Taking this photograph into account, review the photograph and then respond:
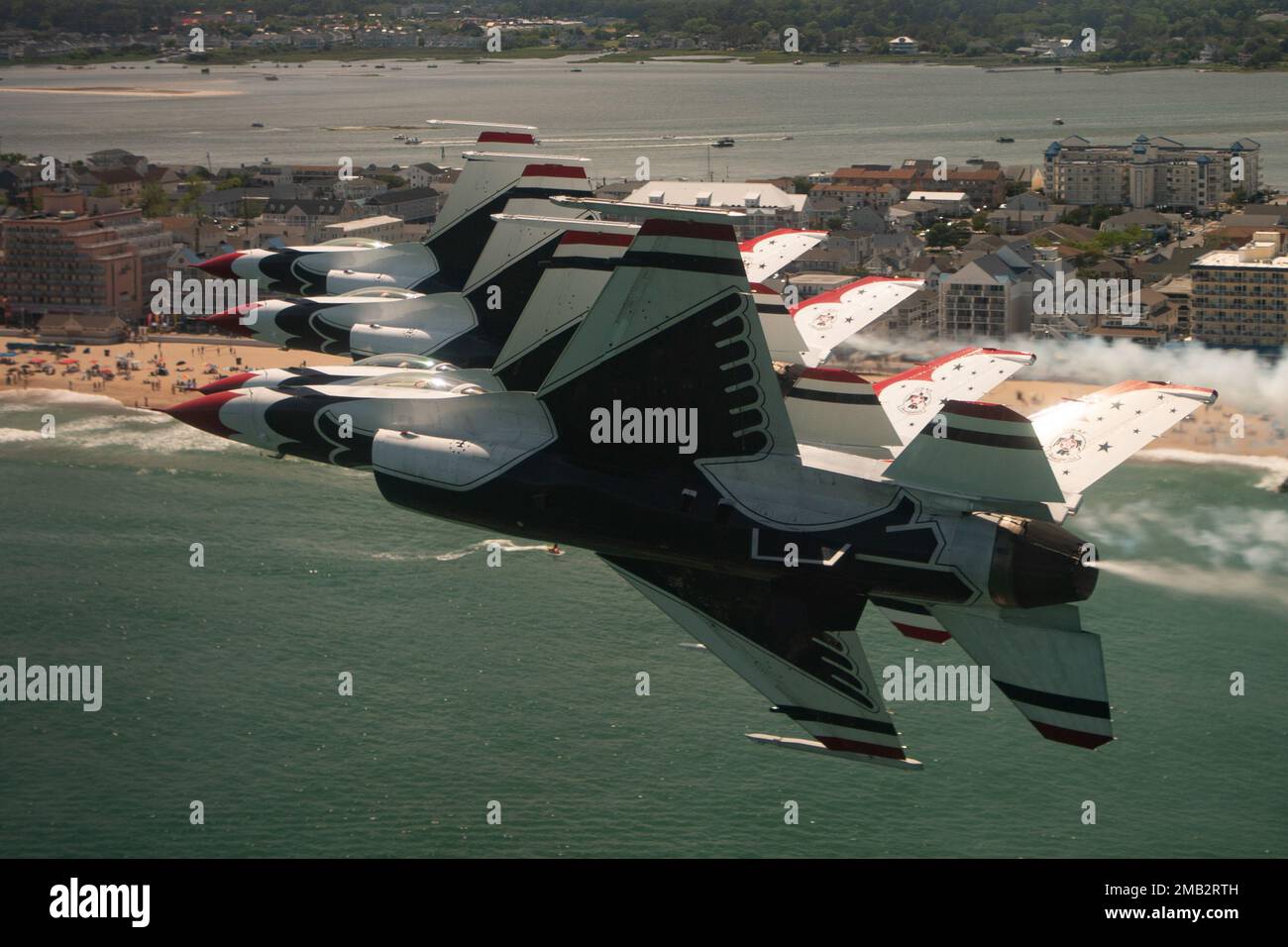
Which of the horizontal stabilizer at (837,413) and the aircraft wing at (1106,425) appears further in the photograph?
the horizontal stabilizer at (837,413)

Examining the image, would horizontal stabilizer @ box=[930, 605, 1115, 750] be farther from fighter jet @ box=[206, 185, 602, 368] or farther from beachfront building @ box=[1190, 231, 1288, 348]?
beachfront building @ box=[1190, 231, 1288, 348]

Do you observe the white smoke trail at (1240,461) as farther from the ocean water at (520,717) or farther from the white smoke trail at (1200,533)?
the white smoke trail at (1200,533)

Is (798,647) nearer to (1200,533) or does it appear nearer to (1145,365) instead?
(1200,533)

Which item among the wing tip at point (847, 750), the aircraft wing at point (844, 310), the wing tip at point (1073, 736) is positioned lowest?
the wing tip at point (847, 750)

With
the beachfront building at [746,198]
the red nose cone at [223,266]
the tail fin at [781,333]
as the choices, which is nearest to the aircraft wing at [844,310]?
the tail fin at [781,333]

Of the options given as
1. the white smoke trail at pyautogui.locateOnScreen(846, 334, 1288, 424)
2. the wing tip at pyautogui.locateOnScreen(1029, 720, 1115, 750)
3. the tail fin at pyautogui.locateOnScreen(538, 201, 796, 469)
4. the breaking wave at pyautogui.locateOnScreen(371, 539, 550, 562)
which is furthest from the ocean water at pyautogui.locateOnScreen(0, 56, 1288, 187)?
the wing tip at pyautogui.locateOnScreen(1029, 720, 1115, 750)

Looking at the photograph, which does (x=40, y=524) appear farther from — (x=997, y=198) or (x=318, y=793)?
(x=997, y=198)

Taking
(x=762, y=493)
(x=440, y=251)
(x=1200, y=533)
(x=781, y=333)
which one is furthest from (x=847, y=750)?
(x=1200, y=533)
